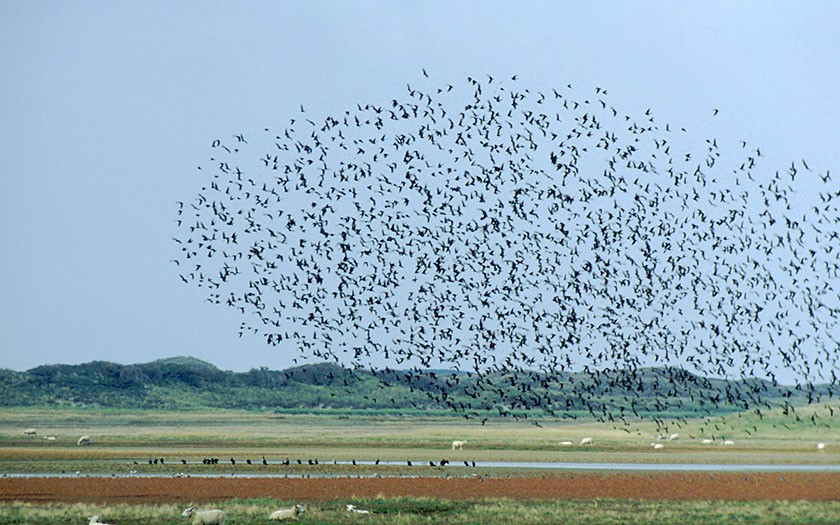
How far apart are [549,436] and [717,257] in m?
70.2

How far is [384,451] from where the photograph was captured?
8575 centimetres

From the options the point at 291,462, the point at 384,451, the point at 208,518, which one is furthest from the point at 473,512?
the point at 384,451

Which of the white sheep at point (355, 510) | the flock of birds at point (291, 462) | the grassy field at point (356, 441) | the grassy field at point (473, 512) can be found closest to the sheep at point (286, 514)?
the grassy field at point (473, 512)

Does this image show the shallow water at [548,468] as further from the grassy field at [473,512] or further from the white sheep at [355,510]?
the white sheep at [355,510]

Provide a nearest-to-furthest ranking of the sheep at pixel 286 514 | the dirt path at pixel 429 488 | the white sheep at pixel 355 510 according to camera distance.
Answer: the sheep at pixel 286 514
the white sheep at pixel 355 510
the dirt path at pixel 429 488

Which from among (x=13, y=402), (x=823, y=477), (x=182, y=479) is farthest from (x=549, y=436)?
(x=13, y=402)

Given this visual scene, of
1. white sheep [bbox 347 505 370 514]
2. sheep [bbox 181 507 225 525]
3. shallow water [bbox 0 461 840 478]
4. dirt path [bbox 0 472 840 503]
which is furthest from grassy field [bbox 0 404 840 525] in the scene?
dirt path [bbox 0 472 840 503]

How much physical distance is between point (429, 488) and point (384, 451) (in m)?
31.7

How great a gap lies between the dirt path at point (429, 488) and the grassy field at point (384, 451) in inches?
105

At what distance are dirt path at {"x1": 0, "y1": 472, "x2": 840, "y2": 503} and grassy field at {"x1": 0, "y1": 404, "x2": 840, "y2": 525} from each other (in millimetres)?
2672

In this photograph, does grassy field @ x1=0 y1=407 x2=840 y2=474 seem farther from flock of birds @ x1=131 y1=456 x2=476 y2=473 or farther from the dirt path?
the dirt path

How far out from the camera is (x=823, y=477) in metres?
62.2

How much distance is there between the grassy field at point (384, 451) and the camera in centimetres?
4481

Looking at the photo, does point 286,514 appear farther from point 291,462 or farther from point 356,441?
point 356,441
